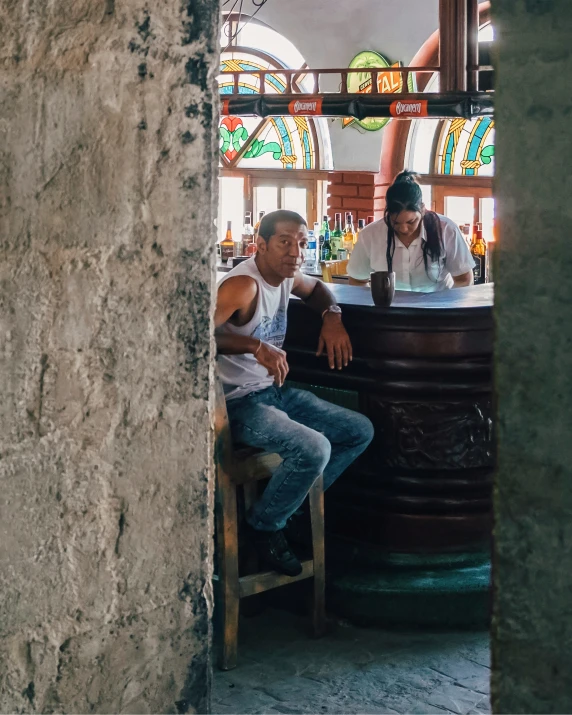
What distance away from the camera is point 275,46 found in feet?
31.1

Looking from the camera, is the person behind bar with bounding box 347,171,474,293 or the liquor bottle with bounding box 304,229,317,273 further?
the liquor bottle with bounding box 304,229,317,273

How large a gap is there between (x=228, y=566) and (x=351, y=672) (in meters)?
0.55

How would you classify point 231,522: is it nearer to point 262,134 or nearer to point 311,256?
point 311,256

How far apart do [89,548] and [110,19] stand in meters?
0.96

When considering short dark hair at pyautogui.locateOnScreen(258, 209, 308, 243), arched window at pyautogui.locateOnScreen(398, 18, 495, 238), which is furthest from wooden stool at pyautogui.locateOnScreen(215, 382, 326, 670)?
arched window at pyautogui.locateOnScreen(398, 18, 495, 238)

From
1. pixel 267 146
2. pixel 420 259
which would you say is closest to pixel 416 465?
pixel 420 259

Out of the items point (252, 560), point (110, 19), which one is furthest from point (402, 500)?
point (110, 19)

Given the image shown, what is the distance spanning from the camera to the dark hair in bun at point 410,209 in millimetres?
4691

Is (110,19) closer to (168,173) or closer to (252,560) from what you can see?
(168,173)

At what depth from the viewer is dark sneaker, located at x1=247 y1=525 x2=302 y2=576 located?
3.47 meters

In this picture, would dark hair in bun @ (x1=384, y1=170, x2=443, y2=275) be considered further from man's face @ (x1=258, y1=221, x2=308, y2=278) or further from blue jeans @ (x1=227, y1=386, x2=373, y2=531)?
blue jeans @ (x1=227, y1=386, x2=373, y2=531)

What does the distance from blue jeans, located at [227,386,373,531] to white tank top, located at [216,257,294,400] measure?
47 millimetres

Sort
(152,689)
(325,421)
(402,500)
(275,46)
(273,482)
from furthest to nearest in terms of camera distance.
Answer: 1. (275,46)
2. (402,500)
3. (325,421)
4. (273,482)
5. (152,689)

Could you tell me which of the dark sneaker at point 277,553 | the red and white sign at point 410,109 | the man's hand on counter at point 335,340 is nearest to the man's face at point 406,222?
the man's hand on counter at point 335,340
